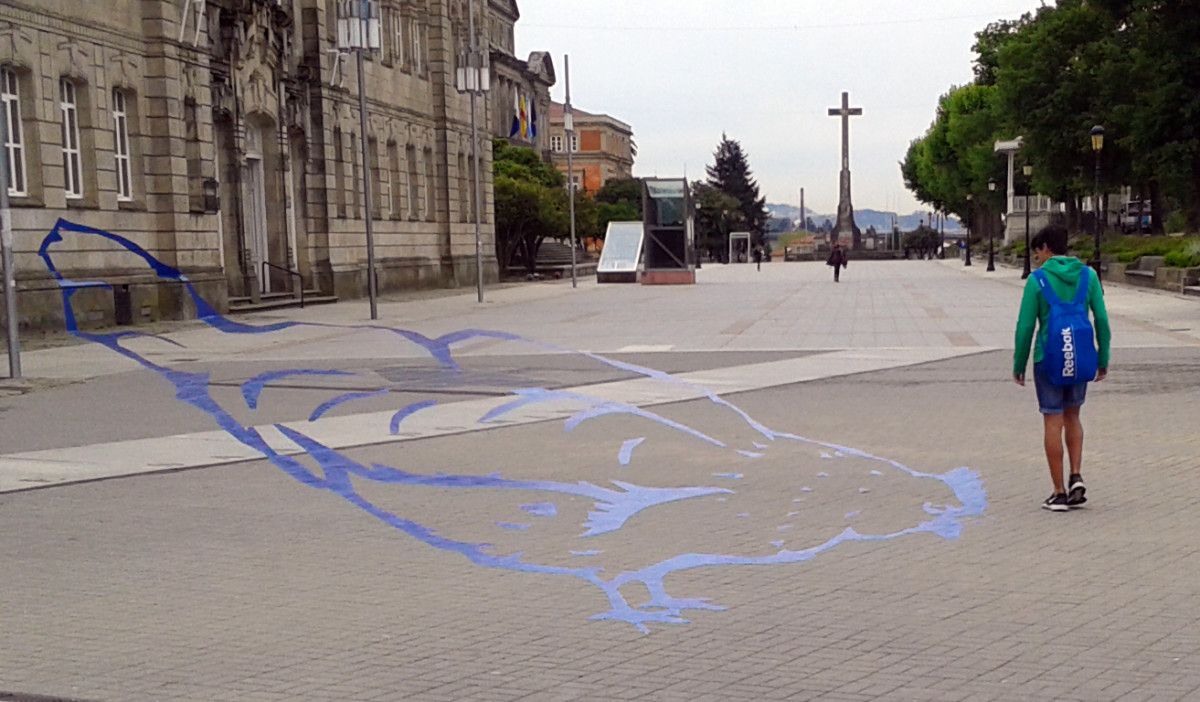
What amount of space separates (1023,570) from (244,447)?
785cm

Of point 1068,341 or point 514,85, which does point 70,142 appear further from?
point 514,85

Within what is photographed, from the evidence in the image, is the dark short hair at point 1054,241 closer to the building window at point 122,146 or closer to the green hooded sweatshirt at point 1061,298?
the green hooded sweatshirt at point 1061,298

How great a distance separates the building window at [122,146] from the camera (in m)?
31.0

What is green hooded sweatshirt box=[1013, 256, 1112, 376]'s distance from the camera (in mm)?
8938

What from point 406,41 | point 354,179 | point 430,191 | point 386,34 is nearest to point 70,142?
point 354,179

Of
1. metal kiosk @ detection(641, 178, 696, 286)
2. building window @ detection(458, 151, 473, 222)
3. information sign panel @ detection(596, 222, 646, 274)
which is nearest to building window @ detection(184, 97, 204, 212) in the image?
building window @ detection(458, 151, 473, 222)

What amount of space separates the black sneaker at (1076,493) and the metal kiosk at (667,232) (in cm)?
4747

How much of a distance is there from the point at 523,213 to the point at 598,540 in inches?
2366

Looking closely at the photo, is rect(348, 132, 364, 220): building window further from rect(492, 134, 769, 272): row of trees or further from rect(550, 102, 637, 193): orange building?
rect(550, 102, 637, 193): orange building

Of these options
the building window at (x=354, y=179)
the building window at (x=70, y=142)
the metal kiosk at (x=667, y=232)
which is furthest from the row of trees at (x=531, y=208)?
the building window at (x=70, y=142)

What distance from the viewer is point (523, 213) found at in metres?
68.1

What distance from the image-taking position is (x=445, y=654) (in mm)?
6230

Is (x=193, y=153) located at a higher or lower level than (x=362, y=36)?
lower

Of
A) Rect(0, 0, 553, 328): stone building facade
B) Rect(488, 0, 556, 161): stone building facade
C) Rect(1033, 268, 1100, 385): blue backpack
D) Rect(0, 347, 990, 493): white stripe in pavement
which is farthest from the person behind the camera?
Rect(488, 0, 556, 161): stone building facade
